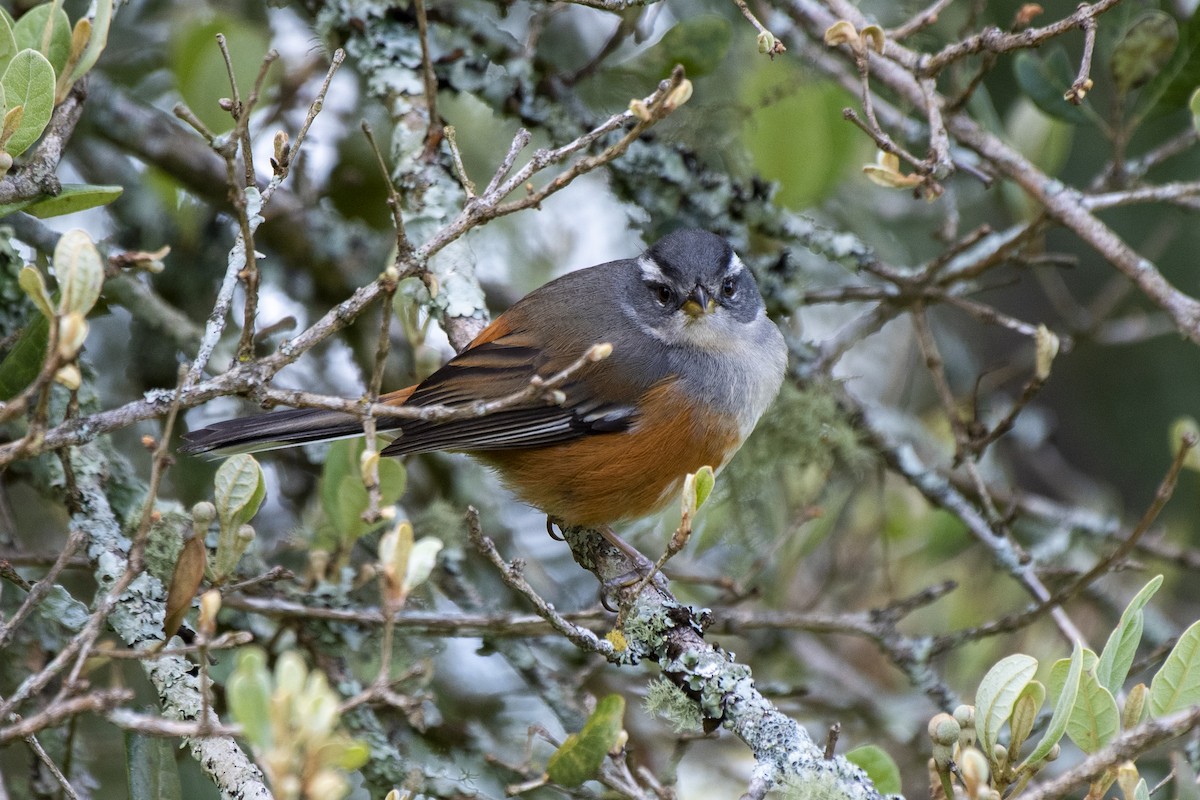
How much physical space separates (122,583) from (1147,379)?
23.8ft

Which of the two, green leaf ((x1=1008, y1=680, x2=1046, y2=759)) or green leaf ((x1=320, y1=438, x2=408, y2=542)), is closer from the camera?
green leaf ((x1=1008, y1=680, x2=1046, y2=759))

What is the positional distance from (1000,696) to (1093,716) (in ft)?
0.66

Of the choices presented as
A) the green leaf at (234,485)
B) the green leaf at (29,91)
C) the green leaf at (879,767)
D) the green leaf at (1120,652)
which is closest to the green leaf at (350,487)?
the green leaf at (234,485)

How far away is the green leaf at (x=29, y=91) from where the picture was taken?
2631 millimetres

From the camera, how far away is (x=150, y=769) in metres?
2.73

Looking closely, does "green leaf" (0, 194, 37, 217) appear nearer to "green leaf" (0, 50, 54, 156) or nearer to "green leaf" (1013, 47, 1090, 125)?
"green leaf" (0, 50, 54, 156)

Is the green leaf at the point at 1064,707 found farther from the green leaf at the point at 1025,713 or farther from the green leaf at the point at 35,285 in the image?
the green leaf at the point at 35,285

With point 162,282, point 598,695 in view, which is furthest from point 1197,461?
point 162,282

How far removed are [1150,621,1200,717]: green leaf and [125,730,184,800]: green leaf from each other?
7.65 ft

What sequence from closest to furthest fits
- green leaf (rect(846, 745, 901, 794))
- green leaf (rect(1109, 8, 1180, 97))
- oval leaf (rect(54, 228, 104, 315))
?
1. oval leaf (rect(54, 228, 104, 315))
2. green leaf (rect(846, 745, 901, 794))
3. green leaf (rect(1109, 8, 1180, 97))

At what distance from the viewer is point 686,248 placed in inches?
169

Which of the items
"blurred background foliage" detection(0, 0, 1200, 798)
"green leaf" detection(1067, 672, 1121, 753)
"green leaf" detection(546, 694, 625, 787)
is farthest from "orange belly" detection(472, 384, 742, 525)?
"green leaf" detection(1067, 672, 1121, 753)

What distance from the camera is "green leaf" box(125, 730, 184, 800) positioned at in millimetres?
2691

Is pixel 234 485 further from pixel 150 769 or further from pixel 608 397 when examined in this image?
pixel 608 397
